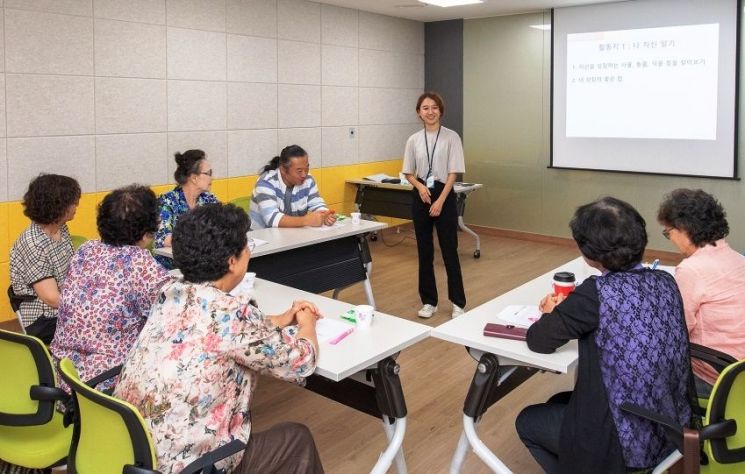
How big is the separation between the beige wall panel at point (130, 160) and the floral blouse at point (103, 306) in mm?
3167

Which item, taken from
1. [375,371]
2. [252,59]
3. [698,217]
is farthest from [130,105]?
[698,217]

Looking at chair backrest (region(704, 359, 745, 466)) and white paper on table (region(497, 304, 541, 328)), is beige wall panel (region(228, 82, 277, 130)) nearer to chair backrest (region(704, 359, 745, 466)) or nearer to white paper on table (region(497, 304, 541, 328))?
white paper on table (region(497, 304, 541, 328))

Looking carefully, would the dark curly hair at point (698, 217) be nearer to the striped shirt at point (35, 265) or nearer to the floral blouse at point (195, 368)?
the floral blouse at point (195, 368)

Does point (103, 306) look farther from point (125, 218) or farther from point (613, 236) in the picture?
point (613, 236)

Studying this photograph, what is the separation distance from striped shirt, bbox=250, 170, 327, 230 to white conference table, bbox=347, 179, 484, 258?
7.95 feet

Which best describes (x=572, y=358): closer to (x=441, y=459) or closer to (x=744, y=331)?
(x=744, y=331)

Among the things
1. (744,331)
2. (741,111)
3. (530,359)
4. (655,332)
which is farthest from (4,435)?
(741,111)

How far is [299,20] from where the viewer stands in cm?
669

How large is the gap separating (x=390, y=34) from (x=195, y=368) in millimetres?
6741

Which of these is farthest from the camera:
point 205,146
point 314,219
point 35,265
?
point 205,146

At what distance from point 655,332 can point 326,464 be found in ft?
5.38

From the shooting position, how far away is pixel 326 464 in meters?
2.97

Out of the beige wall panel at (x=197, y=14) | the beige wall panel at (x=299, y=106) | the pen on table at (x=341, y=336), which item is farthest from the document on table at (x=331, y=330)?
the beige wall panel at (x=299, y=106)

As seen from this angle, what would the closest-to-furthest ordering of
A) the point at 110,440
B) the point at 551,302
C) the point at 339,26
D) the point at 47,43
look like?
the point at 110,440 → the point at 551,302 → the point at 47,43 → the point at 339,26
